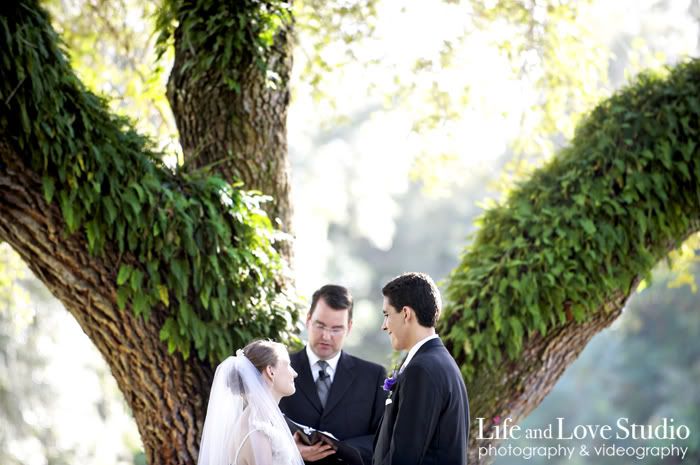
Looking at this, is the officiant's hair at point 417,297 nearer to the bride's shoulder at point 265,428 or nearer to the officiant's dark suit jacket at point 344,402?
the bride's shoulder at point 265,428

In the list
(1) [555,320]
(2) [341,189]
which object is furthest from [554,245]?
(2) [341,189]

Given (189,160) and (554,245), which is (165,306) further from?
(554,245)

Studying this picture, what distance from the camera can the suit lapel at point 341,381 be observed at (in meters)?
5.44

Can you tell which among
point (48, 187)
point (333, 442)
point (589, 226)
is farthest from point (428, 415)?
point (48, 187)

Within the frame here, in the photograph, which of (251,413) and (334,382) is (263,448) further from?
(334,382)

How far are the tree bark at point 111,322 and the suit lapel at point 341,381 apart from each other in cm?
96

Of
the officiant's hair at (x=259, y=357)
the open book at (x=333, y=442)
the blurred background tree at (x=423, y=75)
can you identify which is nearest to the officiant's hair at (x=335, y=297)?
the officiant's hair at (x=259, y=357)

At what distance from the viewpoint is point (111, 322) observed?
569cm

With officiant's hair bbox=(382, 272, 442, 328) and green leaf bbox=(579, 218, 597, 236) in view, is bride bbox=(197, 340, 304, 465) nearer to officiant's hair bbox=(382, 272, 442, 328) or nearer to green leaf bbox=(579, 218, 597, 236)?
officiant's hair bbox=(382, 272, 442, 328)

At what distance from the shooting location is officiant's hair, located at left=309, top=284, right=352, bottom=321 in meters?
5.46

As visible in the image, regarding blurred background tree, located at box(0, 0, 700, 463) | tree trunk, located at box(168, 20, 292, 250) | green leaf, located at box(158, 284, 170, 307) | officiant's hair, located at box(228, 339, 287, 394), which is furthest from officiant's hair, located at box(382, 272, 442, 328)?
blurred background tree, located at box(0, 0, 700, 463)

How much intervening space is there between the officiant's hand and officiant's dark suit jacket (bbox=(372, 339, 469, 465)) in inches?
30.7

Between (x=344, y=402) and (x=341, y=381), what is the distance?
13cm

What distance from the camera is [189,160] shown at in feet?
20.8
